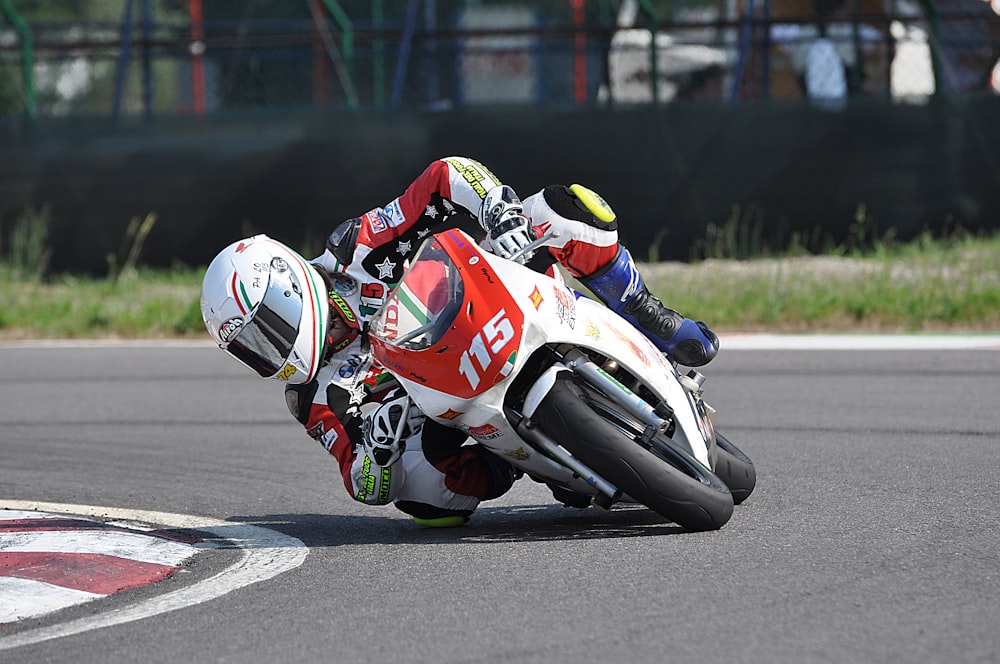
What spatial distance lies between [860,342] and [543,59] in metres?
5.86

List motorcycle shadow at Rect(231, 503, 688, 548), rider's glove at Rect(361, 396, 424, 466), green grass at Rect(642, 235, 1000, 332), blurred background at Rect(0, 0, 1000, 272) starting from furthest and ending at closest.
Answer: blurred background at Rect(0, 0, 1000, 272) < green grass at Rect(642, 235, 1000, 332) < rider's glove at Rect(361, 396, 424, 466) < motorcycle shadow at Rect(231, 503, 688, 548)

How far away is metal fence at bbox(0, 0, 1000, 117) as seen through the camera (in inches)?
563

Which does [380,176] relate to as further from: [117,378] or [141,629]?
[141,629]

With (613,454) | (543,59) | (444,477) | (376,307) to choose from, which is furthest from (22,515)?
(543,59)

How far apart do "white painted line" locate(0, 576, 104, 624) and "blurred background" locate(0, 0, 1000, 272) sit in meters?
9.28

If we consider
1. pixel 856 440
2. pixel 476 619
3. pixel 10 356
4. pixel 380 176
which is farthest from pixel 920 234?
pixel 476 619

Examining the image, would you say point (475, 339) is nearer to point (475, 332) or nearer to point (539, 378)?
point (475, 332)

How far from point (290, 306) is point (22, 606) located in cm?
136

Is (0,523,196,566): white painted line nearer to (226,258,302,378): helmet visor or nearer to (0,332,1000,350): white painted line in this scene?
(226,258,302,378): helmet visor

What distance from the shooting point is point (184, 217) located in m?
13.9

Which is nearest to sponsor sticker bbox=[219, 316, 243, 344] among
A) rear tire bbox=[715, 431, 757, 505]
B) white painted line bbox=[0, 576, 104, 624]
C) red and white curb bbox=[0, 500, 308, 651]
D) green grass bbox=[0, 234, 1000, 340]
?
red and white curb bbox=[0, 500, 308, 651]

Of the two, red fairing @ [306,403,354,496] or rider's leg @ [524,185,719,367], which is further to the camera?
red fairing @ [306,403,354,496]

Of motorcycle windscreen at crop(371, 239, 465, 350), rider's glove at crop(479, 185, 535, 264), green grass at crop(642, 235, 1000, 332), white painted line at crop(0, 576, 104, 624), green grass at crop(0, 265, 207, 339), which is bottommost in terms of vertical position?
green grass at crop(0, 265, 207, 339)

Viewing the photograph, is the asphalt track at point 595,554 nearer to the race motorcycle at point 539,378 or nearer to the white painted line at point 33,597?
the white painted line at point 33,597
